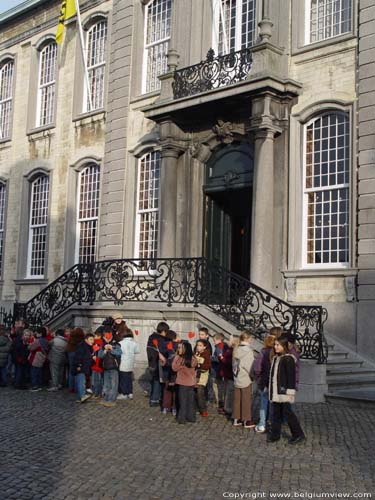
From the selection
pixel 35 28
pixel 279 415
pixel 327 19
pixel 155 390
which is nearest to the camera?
pixel 279 415

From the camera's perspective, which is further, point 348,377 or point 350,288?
point 350,288

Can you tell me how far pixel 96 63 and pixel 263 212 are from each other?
9844mm

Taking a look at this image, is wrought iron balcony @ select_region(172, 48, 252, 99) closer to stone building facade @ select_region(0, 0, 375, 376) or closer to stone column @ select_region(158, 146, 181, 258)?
stone building facade @ select_region(0, 0, 375, 376)

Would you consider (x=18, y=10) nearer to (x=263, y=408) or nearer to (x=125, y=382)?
(x=125, y=382)

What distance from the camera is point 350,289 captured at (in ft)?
47.1

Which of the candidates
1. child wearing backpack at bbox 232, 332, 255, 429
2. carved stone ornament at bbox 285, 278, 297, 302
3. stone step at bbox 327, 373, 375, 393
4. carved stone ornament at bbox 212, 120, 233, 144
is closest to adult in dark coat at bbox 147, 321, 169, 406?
child wearing backpack at bbox 232, 332, 255, 429

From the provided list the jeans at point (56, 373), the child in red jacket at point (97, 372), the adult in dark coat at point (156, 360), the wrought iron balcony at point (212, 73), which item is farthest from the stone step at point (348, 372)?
the wrought iron balcony at point (212, 73)

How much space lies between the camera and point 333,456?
8148mm

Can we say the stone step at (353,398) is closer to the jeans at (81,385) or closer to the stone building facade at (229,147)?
the stone building facade at (229,147)

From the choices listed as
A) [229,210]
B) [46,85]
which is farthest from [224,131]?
[46,85]

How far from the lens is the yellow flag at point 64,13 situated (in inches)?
866

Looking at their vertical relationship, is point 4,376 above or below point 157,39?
below

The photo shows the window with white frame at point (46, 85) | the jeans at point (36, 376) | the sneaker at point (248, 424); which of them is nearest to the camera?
the sneaker at point (248, 424)

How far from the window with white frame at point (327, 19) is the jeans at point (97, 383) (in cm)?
926
